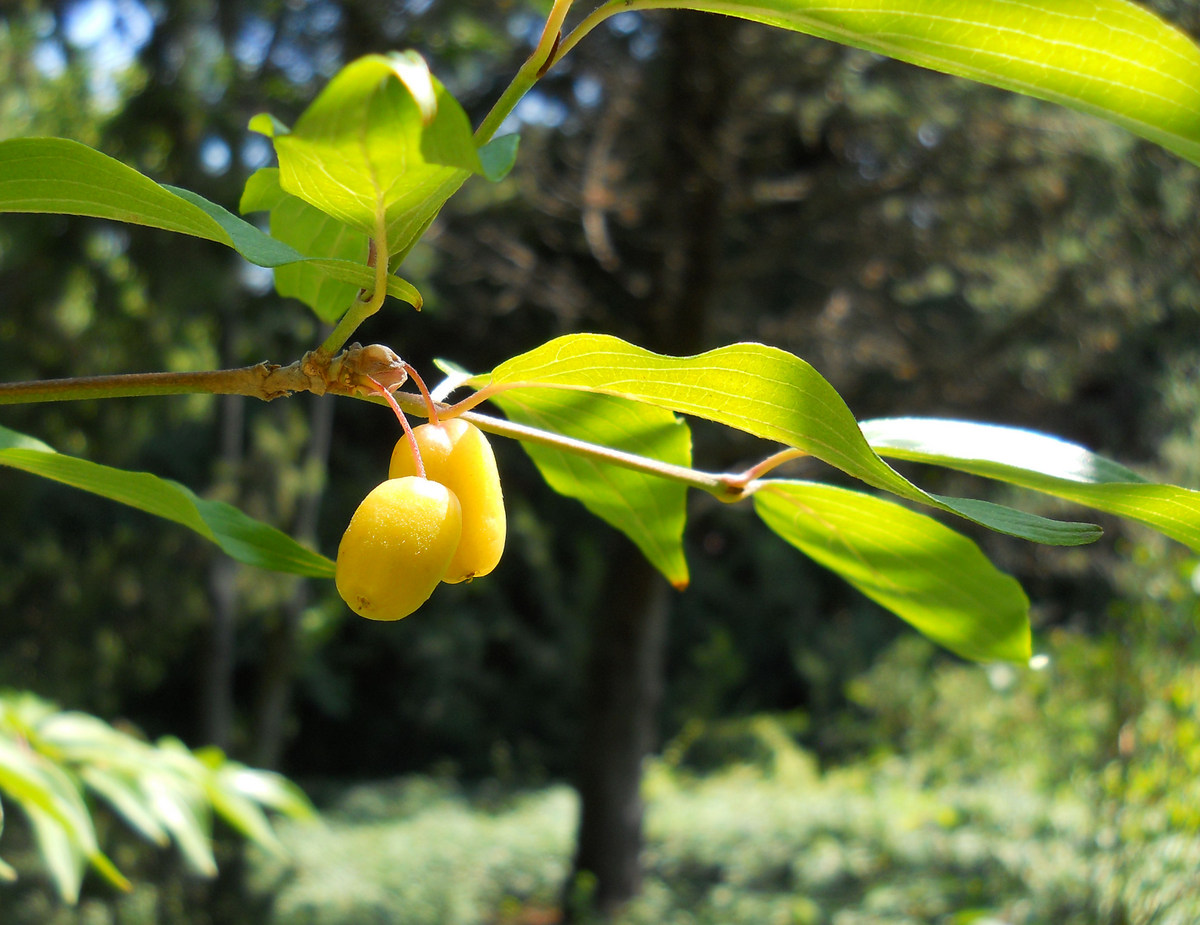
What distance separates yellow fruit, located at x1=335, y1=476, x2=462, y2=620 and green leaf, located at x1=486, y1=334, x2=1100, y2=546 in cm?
5

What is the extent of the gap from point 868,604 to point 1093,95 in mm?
5177

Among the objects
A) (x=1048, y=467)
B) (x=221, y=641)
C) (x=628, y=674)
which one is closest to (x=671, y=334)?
(x=628, y=674)

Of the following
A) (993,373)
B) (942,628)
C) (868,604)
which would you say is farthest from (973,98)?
(868,604)

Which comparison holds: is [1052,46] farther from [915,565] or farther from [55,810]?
[55,810]

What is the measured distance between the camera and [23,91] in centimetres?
299

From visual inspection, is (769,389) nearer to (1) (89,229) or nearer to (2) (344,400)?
(1) (89,229)

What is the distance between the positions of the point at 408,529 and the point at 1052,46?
7.0 inches

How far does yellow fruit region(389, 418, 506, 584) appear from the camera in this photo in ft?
0.82

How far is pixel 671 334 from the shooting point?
2584mm

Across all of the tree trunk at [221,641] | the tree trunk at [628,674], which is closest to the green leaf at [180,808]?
the tree trunk at [628,674]

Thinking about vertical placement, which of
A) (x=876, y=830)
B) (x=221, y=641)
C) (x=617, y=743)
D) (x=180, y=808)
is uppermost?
(x=180, y=808)

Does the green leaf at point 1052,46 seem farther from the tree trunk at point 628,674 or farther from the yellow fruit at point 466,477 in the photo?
the tree trunk at point 628,674

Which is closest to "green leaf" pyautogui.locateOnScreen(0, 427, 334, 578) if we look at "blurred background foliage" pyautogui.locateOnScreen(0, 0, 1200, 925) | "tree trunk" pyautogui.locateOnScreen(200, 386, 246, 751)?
"blurred background foliage" pyautogui.locateOnScreen(0, 0, 1200, 925)

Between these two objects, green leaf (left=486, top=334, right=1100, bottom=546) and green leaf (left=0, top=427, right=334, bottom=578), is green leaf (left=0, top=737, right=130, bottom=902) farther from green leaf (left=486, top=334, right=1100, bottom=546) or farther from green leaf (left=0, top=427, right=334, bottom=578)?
green leaf (left=486, top=334, right=1100, bottom=546)
